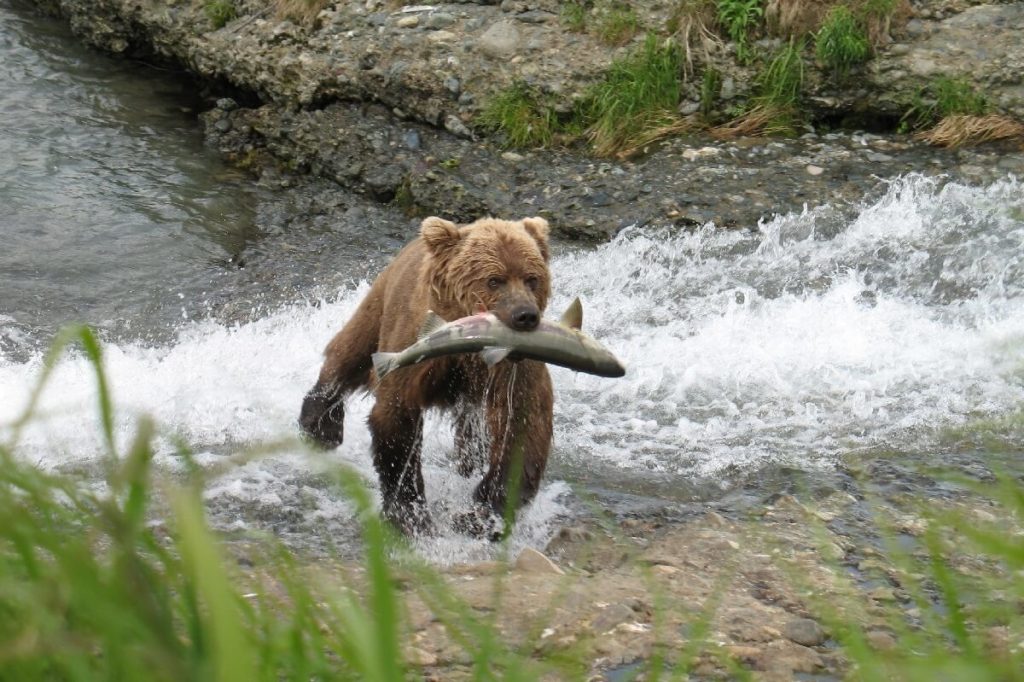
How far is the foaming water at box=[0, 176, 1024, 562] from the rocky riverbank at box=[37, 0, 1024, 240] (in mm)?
406

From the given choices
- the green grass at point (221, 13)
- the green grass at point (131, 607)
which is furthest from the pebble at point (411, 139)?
the green grass at point (131, 607)

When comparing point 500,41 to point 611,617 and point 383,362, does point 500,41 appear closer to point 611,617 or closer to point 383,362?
point 383,362

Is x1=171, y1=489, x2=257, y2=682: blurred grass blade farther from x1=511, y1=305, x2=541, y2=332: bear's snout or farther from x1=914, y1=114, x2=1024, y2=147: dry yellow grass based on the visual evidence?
x1=914, y1=114, x2=1024, y2=147: dry yellow grass

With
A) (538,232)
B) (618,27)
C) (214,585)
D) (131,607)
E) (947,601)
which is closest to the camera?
(214,585)

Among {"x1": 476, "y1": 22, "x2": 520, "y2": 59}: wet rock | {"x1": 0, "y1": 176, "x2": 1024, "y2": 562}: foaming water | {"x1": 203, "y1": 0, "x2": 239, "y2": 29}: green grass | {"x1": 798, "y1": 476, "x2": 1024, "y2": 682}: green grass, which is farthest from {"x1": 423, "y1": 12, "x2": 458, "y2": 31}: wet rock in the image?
{"x1": 798, "y1": 476, "x2": 1024, "y2": 682}: green grass

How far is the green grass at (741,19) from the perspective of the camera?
30.5ft

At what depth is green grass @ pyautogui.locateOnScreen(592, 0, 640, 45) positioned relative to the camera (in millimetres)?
9602

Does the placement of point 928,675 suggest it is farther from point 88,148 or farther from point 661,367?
point 88,148

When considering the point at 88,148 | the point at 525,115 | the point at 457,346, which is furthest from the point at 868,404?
the point at 88,148

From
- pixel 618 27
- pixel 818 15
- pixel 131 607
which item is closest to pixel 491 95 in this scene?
pixel 618 27

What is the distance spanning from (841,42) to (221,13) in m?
5.62

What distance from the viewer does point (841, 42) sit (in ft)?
29.7

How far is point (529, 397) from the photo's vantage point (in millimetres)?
5062

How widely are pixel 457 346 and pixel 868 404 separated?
2914 mm
